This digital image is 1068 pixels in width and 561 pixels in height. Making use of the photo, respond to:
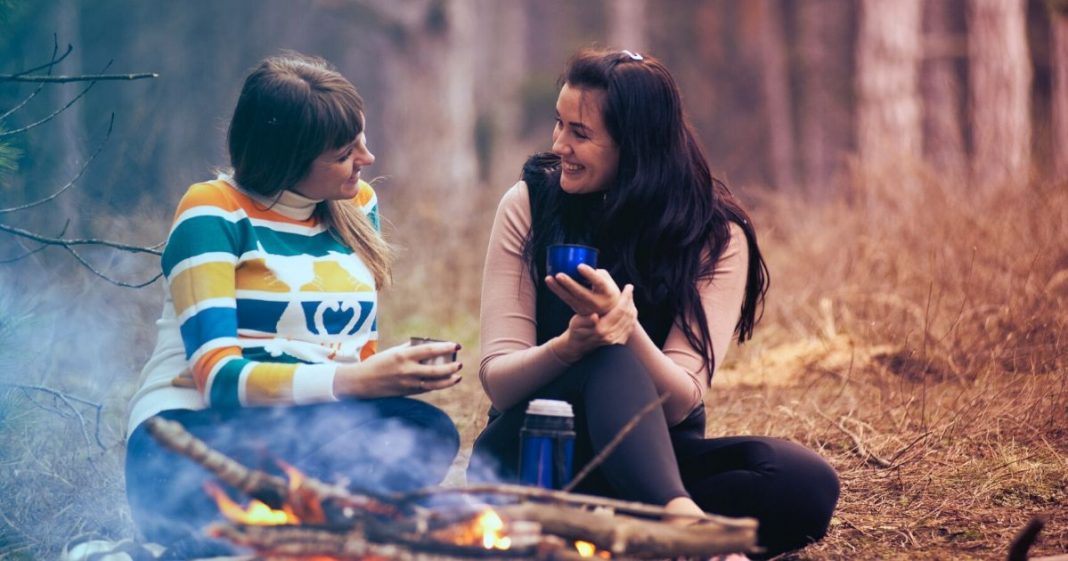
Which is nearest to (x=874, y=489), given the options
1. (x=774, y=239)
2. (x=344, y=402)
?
(x=344, y=402)

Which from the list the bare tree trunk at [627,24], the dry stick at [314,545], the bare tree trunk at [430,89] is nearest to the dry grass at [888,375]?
the dry stick at [314,545]

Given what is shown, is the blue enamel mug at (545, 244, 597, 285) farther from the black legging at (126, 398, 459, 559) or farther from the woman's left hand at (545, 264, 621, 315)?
the black legging at (126, 398, 459, 559)

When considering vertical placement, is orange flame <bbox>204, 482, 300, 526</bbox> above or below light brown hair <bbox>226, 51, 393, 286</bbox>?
below

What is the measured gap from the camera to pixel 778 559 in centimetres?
275

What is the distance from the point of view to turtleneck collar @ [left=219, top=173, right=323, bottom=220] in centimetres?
267

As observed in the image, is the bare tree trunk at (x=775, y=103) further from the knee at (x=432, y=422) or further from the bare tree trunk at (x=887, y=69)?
the knee at (x=432, y=422)

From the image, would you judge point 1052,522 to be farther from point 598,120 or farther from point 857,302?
point 857,302

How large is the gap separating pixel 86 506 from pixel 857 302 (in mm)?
3943

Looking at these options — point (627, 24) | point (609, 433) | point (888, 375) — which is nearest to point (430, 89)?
point (888, 375)

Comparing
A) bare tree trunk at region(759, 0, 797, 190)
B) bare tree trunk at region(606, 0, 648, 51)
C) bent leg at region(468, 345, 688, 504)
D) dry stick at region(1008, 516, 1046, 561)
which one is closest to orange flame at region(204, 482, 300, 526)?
bent leg at region(468, 345, 688, 504)

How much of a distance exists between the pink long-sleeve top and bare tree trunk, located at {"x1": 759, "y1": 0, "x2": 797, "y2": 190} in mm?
11071

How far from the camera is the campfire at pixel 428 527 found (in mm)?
1916

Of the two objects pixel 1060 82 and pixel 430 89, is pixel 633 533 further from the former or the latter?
pixel 1060 82

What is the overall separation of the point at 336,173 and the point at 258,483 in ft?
3.02
